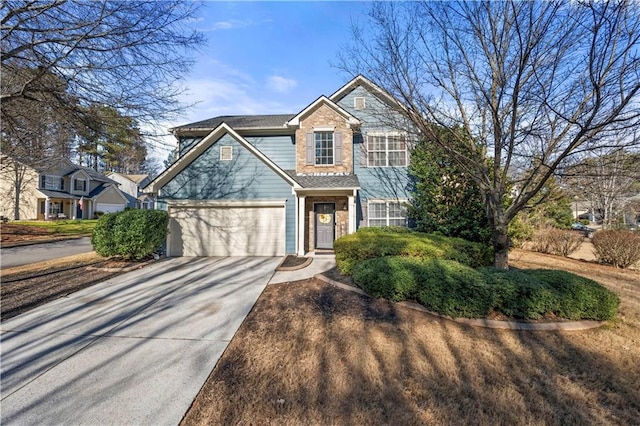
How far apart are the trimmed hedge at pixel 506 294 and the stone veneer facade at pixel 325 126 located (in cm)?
704

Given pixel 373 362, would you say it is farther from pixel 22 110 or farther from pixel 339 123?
pixel 22 110

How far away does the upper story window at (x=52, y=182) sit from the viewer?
95.5 ft

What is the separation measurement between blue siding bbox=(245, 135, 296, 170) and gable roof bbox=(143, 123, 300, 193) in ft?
6.06

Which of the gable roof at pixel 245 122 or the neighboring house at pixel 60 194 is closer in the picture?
the gable roof at pixel 245 122

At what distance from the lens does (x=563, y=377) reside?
128 inches

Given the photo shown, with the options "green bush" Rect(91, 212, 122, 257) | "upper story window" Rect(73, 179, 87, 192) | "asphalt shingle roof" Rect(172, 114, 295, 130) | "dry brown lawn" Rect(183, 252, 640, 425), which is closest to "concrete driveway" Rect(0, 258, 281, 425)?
"dry brown lawn" Rect(183, 252, 640, 425)

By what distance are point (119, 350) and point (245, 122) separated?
1107 centimetres

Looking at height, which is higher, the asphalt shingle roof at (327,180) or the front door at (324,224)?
the asphalt shingle roof at (327,180)

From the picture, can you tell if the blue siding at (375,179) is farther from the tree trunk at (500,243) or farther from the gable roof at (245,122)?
the tree trunk at (500,243)

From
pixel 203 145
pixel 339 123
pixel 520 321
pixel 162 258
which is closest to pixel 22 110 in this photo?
pixel 203 145

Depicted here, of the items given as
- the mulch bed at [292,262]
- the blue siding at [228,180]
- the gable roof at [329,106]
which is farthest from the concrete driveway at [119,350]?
the gable roof at [329,106]

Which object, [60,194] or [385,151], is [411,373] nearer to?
[385,151]

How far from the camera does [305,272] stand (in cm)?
778

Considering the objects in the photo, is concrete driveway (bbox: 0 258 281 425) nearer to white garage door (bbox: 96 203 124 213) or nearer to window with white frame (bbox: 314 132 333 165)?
window with white frame (bbox: 314 132 333 165)
